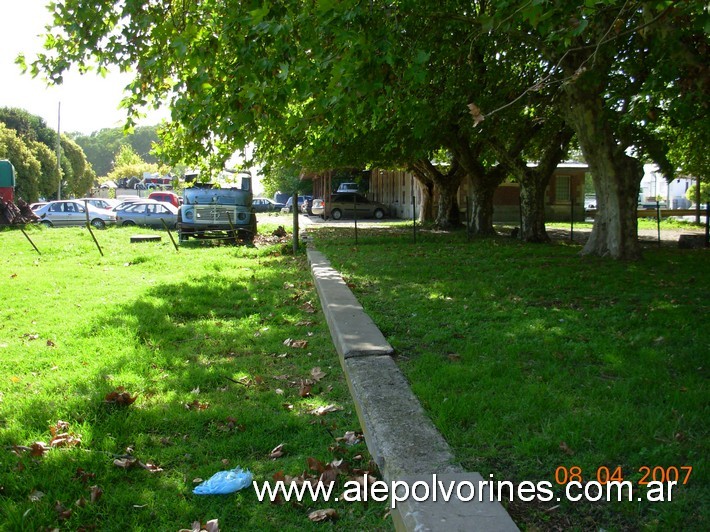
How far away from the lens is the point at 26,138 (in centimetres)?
5353

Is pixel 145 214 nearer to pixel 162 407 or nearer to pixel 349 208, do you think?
pixel 349 208

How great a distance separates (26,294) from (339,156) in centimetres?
1411

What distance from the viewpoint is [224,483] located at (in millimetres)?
3363

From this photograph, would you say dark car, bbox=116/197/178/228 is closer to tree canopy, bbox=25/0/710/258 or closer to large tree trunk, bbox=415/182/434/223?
large tree trunk, bbox=415/182/434/223

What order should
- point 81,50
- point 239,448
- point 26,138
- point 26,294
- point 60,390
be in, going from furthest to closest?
1. point 26,138
2. point 26,294
3. point 81,50
4. point 60,390
5. point 239,448

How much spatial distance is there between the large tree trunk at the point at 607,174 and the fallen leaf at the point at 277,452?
1070 centimetres

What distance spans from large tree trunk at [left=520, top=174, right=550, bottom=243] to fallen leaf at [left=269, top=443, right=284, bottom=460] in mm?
15517

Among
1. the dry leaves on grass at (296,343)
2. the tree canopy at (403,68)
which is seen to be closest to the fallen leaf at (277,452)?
the dry leaves on grass at (296,343)

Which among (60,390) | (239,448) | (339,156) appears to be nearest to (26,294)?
(60,390)

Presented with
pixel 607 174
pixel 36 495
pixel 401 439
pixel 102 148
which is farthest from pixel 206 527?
pixel 102 148

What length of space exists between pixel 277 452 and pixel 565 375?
2416 mm

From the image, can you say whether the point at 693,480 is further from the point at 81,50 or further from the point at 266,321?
the point at 81,50

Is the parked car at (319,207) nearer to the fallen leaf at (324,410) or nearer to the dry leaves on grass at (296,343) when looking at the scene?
the dry leaves on grass at (296,343)

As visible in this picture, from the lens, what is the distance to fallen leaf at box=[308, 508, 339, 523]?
3.04m
